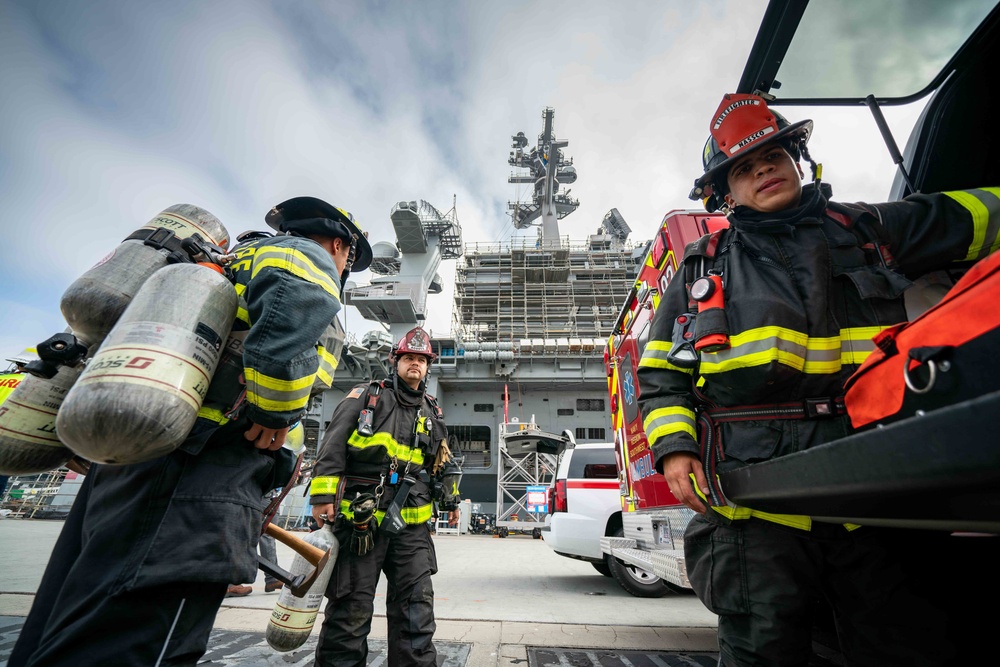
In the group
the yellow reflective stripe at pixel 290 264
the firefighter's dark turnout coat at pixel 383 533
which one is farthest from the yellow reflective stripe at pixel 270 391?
the firefighter's dark turnout coat at pixel 383 533

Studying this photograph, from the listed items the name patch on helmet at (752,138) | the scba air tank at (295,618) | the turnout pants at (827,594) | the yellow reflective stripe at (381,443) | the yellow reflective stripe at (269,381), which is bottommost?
the scba air tank at (295,618)

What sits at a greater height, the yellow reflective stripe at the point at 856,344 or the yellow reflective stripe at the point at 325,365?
the yellow reflective stripe at the point at 325,365

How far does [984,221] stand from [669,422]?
1.30 metres

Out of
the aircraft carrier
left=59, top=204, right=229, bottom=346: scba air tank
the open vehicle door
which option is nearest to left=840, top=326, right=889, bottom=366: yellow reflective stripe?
the open vehicle door

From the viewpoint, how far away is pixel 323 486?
2697mm

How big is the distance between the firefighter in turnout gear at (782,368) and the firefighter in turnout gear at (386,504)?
1804 mm

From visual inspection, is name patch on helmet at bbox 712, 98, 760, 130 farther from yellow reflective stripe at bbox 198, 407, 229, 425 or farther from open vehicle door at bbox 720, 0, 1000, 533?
yellow reflective stripe at bbox 198, 407, 229, 425

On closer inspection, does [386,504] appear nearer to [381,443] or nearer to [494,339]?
[381,443]

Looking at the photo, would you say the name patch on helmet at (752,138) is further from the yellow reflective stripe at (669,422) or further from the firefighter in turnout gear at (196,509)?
the firefighter in turnout gear at (196,509)

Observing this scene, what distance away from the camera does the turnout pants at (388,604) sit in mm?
2367

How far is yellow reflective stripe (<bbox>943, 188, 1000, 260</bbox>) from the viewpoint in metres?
1.50

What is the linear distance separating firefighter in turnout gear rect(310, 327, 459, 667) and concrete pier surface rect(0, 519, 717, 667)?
1.81ft

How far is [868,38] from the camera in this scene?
1.99 metres

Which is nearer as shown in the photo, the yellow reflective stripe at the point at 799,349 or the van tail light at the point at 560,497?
the yellow reflective stripe at the point at 799,349
